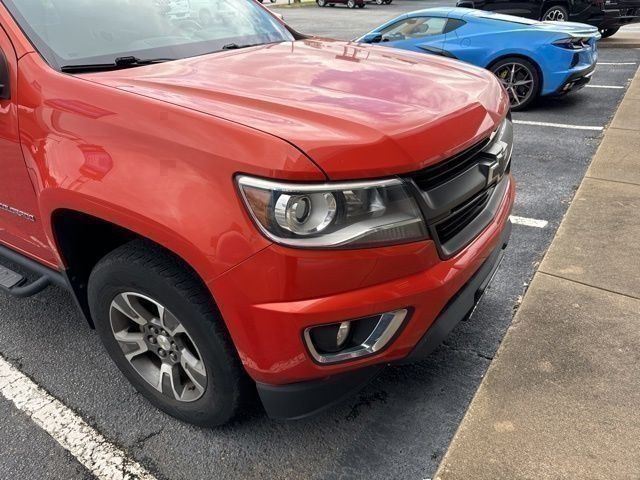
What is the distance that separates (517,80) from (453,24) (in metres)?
1.31

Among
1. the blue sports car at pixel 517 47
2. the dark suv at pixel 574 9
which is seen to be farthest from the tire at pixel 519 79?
the dark suv at pixel 574 9

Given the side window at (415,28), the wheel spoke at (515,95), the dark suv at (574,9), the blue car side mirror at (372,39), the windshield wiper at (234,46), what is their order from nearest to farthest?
the windshield wiper at (234,46) < the blue car side mirror at (372,39) < the wheel spoke at (515,95) < the side window at (415,28) < the dark suv at (574,9)

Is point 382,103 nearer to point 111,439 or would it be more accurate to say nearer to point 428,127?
point 428,127

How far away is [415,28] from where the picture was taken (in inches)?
A: 324

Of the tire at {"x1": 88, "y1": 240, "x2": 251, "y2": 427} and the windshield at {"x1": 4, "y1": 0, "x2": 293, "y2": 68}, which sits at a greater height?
the windshield at {"x1": 4, "y1": 0, "x2": 293, "y2": 68}

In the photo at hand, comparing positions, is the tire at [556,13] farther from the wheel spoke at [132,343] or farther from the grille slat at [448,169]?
the wheel spoke at [132,343]

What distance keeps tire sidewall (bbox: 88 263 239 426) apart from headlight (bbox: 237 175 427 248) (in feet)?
1.55

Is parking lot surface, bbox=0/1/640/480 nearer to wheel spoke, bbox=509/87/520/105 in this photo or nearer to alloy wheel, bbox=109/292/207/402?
alloy wheel, bbox=109/292/207/402

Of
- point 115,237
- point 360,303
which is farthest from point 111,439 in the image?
point 360,303

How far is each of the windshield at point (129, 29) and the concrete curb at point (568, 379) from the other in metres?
2.14

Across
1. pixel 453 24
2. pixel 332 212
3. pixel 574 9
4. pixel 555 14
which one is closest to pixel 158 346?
pixel 332 212

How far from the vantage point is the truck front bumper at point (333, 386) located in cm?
181

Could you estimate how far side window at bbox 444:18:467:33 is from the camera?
25.6 ft

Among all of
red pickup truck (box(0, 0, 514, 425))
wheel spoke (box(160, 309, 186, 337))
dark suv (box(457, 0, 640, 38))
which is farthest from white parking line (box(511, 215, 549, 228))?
dark suv (box(457, 0, 640, 38))
